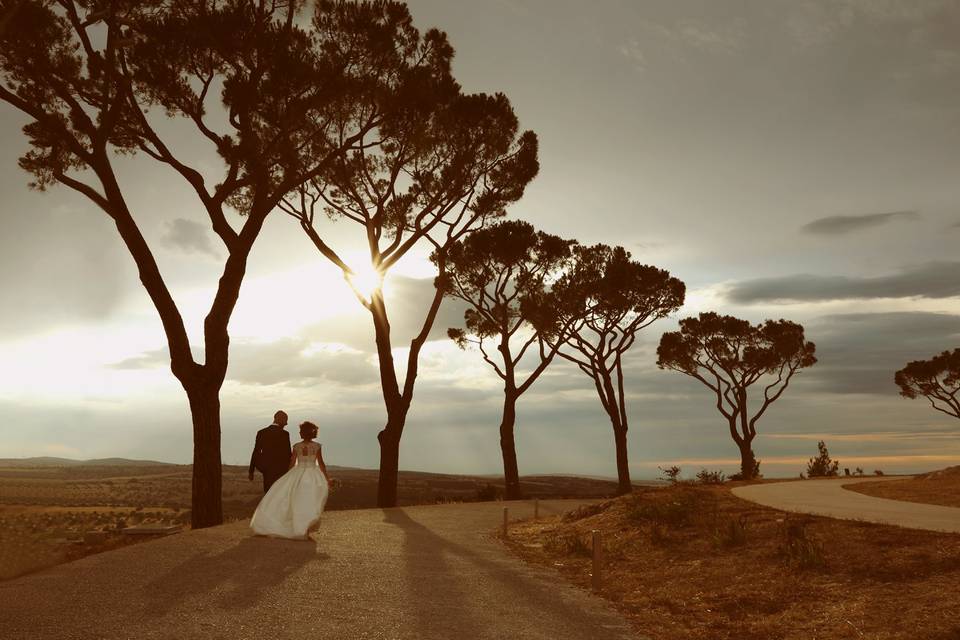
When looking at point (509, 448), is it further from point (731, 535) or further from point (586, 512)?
point (731, 535)

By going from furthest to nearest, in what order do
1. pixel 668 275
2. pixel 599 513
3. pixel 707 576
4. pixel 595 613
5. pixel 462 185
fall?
pixel 668 275, pixel 462 185, pixel 599 513, pixel 707 576, pixel 595 613

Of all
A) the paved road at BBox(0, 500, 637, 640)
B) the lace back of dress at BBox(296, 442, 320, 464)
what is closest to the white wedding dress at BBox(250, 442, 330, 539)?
the lace back of dress at BBox(296, 442, 320, 464)

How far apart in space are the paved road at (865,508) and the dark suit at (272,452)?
8.68m

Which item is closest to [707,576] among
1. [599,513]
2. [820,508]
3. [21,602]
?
[820,508]

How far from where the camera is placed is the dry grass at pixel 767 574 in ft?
22.9

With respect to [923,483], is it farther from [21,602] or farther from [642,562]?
[21,602]

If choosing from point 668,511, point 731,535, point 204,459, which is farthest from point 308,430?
point 731,535

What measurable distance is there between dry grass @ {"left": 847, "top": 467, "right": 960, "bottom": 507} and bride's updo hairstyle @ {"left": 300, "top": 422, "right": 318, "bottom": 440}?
11.3 metres

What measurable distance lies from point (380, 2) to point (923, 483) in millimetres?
17643

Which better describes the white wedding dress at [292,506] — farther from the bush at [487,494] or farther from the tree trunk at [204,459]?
the bush at [487,494]

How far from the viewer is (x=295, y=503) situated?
12273 millimetres

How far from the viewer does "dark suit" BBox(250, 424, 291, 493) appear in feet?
46.4

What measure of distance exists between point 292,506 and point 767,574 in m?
7.04

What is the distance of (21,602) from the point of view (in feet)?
23.9
